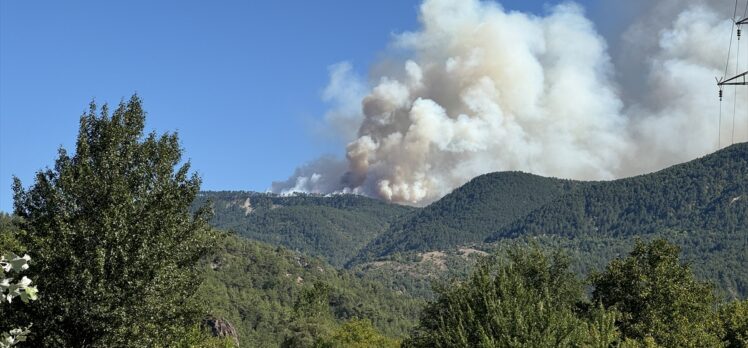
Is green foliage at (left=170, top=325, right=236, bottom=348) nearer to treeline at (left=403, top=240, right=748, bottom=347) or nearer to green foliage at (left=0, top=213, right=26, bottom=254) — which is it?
green foliage at (left=0, top=213, right=26, bottom=254)

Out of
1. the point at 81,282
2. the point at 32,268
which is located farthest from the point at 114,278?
the point at 32,268

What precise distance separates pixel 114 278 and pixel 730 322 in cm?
8110

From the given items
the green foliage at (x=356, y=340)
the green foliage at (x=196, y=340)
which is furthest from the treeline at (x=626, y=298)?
the green foliage at (x=356, y=340)

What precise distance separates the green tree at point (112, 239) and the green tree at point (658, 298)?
48.9 meters

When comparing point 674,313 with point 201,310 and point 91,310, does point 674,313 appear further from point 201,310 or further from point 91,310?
point 91,310

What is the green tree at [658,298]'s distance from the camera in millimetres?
76438

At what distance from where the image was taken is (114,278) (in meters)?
37.3

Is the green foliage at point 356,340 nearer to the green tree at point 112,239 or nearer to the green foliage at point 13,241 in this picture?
the green foliage at point 13,241

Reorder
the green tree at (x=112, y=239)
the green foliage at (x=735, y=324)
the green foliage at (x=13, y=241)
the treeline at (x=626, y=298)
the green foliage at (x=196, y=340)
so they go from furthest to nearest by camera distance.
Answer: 1. the green foliage at (x=735, y=324)
2. the treeline at (x=626, y=298)
3. the green foliage at (x=196, y=340)
4. the green foliage at (x=13, y=241)
5. the green tree at (x=112, y=239)

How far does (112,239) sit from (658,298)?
202ft

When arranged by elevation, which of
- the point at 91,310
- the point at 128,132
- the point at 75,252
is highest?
the point at 128,132

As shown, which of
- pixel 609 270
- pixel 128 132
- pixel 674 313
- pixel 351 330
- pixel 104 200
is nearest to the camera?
pixel 104 200

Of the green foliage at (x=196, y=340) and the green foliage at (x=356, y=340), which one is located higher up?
the green foliage at (x=356, y=340)

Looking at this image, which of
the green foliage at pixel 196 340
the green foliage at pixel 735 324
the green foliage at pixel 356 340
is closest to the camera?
the green foliage at pixel 196 340
